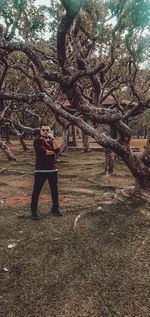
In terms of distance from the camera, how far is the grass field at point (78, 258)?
5488 millimetres

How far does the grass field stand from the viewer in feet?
18.0

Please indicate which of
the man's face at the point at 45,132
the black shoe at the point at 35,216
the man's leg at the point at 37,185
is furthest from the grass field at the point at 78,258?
the man's face at the point at 45,132

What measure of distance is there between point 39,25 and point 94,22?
12.9 feet

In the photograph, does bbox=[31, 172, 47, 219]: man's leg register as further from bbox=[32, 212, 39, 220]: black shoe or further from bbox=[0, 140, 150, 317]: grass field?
bbox=[0, 140, 150, 317]: grass field

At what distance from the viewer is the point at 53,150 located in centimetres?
963

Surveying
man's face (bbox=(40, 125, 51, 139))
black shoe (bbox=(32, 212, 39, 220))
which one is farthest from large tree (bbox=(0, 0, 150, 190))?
black shoe (bbox=(32, 212, 39, 220))

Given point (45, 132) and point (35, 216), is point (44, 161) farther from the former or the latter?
point (35, 216)

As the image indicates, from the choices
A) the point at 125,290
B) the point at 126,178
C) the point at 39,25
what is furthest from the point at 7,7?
Answer: the point at 125,290

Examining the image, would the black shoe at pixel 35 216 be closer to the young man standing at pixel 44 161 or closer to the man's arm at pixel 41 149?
the young man standing at pixel 44 161

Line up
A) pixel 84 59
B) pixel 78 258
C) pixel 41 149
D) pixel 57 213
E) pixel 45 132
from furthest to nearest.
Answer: pixel 84 59 → pixel 57 213 → pixel 45 132 → pixel 41 149 → pixel 78 258

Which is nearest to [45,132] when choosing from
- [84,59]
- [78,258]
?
[78,258]

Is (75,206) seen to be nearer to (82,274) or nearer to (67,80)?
(67,80)

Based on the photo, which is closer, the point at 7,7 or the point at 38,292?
the point at 38,292

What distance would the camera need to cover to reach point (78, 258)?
23.6 ft
